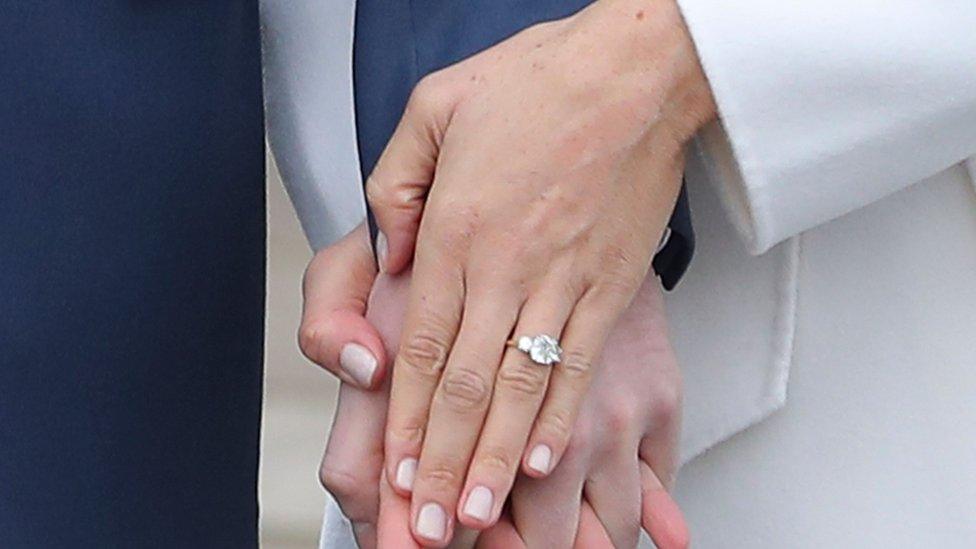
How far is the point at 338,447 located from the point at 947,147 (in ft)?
0.95

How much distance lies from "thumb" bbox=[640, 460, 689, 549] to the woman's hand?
6 centimetres

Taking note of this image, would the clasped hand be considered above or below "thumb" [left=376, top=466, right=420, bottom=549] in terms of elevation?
above

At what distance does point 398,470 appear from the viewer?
0.79 m

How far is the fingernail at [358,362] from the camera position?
0.82m

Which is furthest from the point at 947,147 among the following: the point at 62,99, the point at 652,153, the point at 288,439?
the point at 288,439

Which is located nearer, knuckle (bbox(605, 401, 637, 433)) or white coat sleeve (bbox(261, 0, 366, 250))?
knuckle (bbox(605, 401, 637, 433))

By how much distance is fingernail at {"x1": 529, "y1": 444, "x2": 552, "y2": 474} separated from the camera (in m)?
0.78

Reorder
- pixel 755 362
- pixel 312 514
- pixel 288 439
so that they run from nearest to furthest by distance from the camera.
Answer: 1. pixel 755 362
2. pixel 312 514
3. pixel 288 439

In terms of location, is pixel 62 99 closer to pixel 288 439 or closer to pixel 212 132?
pixel 212 132

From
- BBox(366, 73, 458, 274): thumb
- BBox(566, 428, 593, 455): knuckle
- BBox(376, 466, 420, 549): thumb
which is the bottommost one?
BBox(376, 466, 420, 549): thumb

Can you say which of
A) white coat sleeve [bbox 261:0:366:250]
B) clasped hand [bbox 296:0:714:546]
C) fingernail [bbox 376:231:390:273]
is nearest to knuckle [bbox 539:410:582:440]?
clasped hand [bbox 296:0:714:546]

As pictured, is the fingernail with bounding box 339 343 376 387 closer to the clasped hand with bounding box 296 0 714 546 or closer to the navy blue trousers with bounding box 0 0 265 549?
the clasped hand with bounding box 296 0 714 546

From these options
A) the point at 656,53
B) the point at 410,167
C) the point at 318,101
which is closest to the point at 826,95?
the point at 656,53

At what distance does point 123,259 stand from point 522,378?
211 mm
